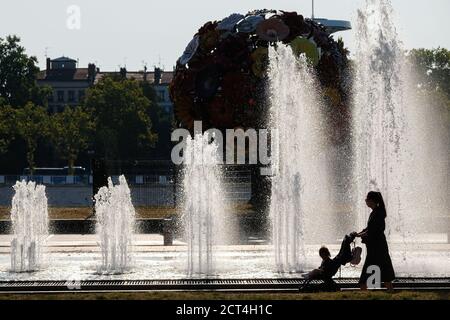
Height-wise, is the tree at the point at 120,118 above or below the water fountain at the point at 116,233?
A: above

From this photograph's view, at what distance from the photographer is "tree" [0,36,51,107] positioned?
322 ft

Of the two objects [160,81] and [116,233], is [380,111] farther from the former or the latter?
[160,81]

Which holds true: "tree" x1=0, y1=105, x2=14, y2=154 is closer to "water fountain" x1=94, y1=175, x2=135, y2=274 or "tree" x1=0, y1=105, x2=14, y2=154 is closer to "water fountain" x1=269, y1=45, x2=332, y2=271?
"water fountain" x1=269, y1=45, x2=332, y2=271

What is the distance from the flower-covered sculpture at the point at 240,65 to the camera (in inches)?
1262

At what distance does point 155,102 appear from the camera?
113 m

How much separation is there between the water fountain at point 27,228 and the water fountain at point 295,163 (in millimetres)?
4142

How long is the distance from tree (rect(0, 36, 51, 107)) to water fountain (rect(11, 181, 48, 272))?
7461 cm

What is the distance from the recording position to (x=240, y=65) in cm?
3206

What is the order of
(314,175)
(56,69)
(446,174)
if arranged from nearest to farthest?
(314,175) < (446,174) < (56,69)

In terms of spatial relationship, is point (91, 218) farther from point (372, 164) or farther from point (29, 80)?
point (29, 80)

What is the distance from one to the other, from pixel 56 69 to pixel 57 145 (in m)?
63.5

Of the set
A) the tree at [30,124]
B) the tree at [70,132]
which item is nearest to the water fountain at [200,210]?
the tree at [30,124]

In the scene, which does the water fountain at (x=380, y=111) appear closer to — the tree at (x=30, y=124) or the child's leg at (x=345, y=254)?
the child's leg at (x=345, y=254)
